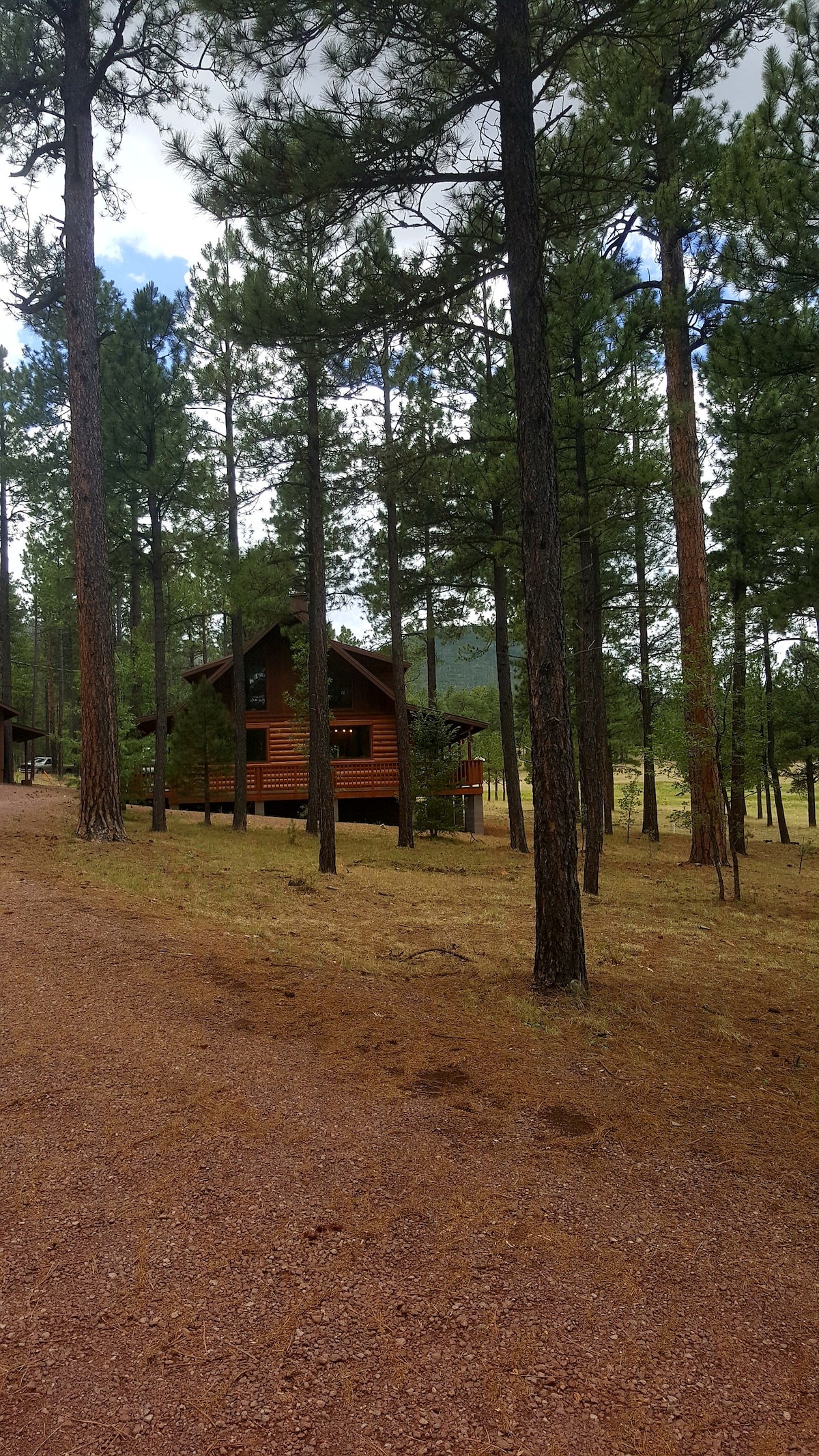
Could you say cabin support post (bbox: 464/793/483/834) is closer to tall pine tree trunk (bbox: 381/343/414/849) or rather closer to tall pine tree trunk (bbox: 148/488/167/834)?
tall pine tree trunk (bbox: 381/343/414/849)

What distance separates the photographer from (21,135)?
37.6ft

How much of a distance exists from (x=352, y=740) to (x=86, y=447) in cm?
1529

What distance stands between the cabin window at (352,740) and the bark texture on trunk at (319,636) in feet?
36.1

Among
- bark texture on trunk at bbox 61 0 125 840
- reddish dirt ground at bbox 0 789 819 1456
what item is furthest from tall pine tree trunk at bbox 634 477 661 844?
reddish dirt ground at bbox 0 789 819 1456

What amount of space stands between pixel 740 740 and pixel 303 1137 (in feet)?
33.0

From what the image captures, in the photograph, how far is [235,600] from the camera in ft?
51.0

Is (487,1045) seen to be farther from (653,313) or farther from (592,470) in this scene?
(653,313)

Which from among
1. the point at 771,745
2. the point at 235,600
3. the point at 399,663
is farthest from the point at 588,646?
the point at 771,745

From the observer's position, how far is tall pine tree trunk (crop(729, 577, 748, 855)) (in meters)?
11.7

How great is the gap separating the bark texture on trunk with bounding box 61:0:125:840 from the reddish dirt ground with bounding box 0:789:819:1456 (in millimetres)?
6318

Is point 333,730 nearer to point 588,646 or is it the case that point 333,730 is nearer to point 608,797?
point 608,797

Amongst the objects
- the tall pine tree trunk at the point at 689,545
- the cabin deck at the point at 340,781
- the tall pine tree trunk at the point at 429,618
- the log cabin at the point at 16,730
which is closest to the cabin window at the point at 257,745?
the cabin deck at the point at 340,781

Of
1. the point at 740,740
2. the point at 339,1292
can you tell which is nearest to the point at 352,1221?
the point at 339,1292

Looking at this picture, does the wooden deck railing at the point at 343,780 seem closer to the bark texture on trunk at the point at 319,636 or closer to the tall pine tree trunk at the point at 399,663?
the tall pine tree trunk at the point at 399,663
